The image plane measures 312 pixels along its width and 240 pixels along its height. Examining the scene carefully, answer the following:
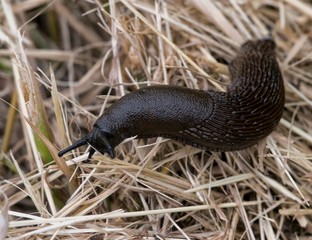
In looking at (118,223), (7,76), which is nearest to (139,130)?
(118,223)

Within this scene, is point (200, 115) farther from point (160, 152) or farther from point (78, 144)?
point (78, 144)

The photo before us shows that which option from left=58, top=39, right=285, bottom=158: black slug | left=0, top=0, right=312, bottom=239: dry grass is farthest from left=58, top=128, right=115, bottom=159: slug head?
Result: left=0, top=0, right=312, bottom=239: dry grass

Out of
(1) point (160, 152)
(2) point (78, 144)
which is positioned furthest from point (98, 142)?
(1) point (160, 152)

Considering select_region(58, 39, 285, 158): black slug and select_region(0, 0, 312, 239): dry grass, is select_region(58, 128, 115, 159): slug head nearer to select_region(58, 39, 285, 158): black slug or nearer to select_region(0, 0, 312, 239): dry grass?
select_region(58, 39, 285, 158): black slug

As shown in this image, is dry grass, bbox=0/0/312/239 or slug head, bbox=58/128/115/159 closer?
slug head, bbox=58/128/115/159

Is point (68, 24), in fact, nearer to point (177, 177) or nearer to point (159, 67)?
point (159, 67)
